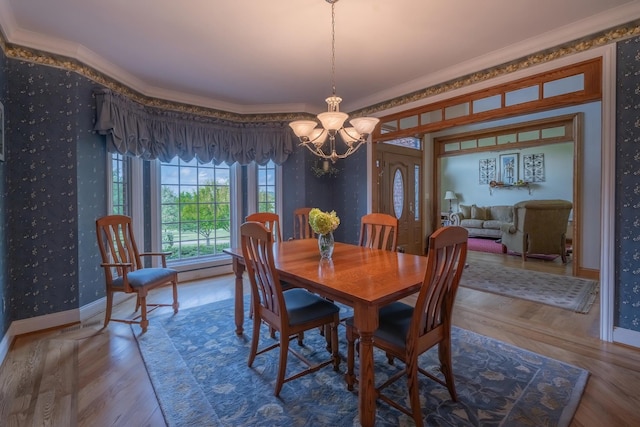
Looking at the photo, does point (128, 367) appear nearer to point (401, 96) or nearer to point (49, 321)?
point (49, 321)

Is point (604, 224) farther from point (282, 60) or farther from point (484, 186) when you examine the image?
point (484, 186)

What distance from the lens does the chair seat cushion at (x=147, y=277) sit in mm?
2670

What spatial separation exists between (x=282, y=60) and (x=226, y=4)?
906 millimetres

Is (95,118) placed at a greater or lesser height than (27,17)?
lesser

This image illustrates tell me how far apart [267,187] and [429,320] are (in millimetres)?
3569

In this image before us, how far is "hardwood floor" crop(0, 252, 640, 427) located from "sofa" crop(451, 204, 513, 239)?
429 centimetres

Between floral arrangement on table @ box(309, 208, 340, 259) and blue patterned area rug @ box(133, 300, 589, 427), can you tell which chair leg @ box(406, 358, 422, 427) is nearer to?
blue patterned area rug @ box(133, 300, 589, 427)

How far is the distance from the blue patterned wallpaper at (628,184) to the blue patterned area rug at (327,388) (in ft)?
2.59

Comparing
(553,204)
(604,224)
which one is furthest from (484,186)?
(604,224)

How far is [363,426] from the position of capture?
4.99 ft

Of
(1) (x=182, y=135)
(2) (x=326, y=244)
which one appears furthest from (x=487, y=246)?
(1) (x=182, y=135)

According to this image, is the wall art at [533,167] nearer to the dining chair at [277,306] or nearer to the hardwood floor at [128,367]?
the hardwood floor at [128,367]

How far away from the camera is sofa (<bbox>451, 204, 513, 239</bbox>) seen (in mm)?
7170

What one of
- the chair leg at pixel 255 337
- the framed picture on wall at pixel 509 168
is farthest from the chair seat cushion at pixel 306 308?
the framed picture on wall at pixel 509 168
